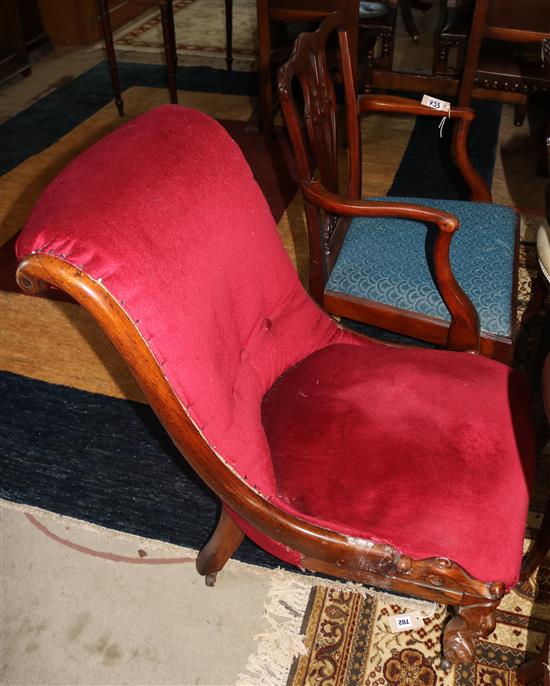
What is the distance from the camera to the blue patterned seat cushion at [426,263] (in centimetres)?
160

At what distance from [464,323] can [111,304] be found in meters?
0.95

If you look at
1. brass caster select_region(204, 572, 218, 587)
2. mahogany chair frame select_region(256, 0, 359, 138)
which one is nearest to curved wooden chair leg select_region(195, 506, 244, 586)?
brass caster select_region(204, 572, 218, 587)

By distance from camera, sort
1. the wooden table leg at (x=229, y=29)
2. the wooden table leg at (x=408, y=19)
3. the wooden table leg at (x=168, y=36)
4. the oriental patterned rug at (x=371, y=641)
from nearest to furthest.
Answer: the oriental patterned rug at (x=371, y=641)
the wooden table leg at (x=168, y=36)
the wooden table leg at (x=229, y=29)
the wooden table leg at (x=408, y=19)

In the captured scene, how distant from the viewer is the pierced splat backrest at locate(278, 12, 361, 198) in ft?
4.90

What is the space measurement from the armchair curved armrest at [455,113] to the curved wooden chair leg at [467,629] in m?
1.19

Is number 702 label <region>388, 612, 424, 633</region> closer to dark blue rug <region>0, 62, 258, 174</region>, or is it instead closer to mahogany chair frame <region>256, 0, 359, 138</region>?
mahogany chair frame <region>256, 0, 359, 138</region>

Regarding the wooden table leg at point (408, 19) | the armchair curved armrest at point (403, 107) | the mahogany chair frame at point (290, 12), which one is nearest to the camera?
the armchair curved armrest at point (403, 107)

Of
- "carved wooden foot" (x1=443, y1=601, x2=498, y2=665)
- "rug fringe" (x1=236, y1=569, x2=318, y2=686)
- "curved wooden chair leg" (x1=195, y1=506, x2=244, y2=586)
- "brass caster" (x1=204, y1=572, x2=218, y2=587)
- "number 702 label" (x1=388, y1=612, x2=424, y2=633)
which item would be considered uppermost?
"carved wooden foot" (x1=443, y1=601, x2=498, y2=665)

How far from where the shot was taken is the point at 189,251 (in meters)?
1.01

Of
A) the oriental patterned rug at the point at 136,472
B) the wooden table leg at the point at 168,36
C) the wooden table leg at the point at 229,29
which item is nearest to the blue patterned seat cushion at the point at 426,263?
the oriental patterned rug at the point at 136,472

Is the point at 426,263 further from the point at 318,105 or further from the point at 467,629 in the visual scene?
the point at 467,629

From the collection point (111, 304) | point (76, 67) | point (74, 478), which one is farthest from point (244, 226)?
point (76, 67)

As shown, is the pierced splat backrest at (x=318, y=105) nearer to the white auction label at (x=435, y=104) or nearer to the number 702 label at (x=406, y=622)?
the white auction label at (x=435, y=104)

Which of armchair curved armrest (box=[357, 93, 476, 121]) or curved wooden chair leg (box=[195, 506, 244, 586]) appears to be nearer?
curved wooden chair leg (box=[195, 506, 244, 586])
